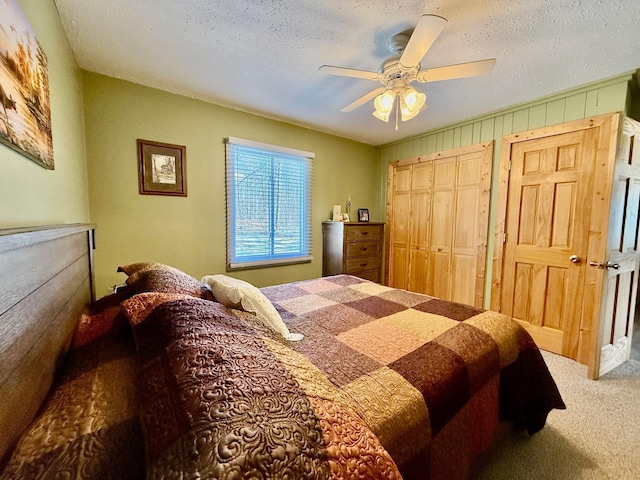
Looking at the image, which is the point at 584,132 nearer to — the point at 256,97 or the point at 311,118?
the point at 311,118

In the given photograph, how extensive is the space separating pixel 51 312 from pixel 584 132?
3720mm

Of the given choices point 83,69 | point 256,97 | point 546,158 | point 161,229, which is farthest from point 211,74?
point 546,158

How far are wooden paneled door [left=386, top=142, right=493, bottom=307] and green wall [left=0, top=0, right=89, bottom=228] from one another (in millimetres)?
3555

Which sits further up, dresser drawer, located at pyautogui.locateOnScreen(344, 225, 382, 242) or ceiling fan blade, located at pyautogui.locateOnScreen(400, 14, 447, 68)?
ceiling fan blade, located at pyautogui.locateOnScreen(400, 14, 447, 68)

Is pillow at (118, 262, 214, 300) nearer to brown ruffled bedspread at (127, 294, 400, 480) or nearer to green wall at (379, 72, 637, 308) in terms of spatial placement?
brown ruffled bedspread at (127, 294, 400, 480)

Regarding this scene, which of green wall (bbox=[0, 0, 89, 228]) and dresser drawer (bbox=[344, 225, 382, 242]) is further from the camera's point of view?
dresser drawer (bbox=[344, 225, 382, 242])

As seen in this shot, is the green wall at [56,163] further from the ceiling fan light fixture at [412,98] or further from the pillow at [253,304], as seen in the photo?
the ceiling fan light fixture at [412,98]

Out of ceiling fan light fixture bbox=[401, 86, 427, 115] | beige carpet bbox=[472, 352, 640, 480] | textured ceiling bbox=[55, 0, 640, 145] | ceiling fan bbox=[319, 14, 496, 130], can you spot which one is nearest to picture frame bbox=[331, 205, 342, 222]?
textured ceiling bbox=[55, 0, 640, 145]

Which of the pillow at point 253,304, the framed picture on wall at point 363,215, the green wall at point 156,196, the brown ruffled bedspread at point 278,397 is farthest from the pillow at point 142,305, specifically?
the framed picture on wall at point 363,215

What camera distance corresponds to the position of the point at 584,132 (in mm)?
2248

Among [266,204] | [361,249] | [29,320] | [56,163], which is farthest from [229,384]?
[361,249]

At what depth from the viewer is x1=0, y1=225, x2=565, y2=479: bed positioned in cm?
55

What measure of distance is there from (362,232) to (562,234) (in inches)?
80.6

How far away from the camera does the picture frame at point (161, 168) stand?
2.34 m
